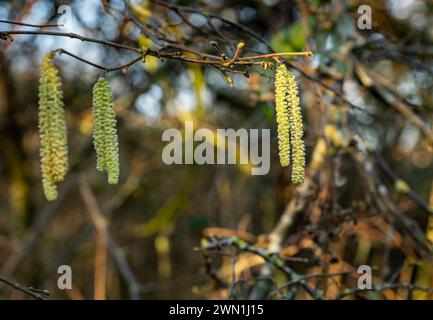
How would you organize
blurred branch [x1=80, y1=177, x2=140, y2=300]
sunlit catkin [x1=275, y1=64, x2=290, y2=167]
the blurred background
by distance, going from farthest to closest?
blurred branch [x1=80, y1=177, x2=140, y2=300], the blurred background, sunlit catkin [x1=275, y1=64, x2=290, y2=167]

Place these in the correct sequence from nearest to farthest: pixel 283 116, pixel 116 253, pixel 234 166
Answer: pixel 283 116
pixel 116 253
pixel 234 166

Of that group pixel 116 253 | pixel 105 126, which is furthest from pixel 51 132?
pixel 116 253

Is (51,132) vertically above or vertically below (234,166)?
below

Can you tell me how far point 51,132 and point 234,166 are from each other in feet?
13.0

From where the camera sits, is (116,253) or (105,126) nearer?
(105,126)

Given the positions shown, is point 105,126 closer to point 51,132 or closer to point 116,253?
point 51,132

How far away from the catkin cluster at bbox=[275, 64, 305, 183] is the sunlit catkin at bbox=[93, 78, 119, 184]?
396 millimetres

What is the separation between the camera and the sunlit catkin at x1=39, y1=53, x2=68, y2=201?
47.9 inches

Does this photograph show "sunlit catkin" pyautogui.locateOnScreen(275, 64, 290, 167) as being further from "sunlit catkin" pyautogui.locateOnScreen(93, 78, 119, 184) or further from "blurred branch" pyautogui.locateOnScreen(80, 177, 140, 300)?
"blurred branch" pyautogui.locateOnScreen(80, 177, 140, 300)

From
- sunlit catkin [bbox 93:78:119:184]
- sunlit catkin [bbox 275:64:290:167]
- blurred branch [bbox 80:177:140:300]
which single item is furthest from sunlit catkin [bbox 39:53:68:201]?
blurred branch [bbox 80:177:140:300]

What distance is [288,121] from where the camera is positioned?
1179mm

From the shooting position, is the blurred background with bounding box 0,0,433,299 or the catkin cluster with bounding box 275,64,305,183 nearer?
the catkin cluster with bounding box 275,64,305,183

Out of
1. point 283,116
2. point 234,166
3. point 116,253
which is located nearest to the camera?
point 283,116
